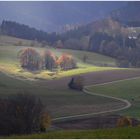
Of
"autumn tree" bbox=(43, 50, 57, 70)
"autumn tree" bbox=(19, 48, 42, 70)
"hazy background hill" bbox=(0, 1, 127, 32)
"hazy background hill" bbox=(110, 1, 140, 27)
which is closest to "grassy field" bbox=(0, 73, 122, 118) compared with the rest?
"autumn tree" bbox=(19, 48, 42, 70)

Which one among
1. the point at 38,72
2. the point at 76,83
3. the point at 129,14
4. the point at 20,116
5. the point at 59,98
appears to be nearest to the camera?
the point at 20,116

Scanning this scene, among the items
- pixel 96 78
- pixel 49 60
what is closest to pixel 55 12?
pixel 49 60

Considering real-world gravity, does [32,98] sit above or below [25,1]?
below

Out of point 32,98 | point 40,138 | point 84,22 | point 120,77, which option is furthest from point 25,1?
point 40,138

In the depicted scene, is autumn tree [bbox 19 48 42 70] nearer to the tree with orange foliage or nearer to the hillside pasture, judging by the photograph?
the hillside pasture

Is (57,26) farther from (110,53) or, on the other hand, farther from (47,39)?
(110,53)

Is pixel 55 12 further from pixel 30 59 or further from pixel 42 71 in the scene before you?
pixel 42 71

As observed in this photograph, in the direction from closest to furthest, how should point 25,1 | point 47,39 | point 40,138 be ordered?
point 40,138
point 25,1
point 47,39
